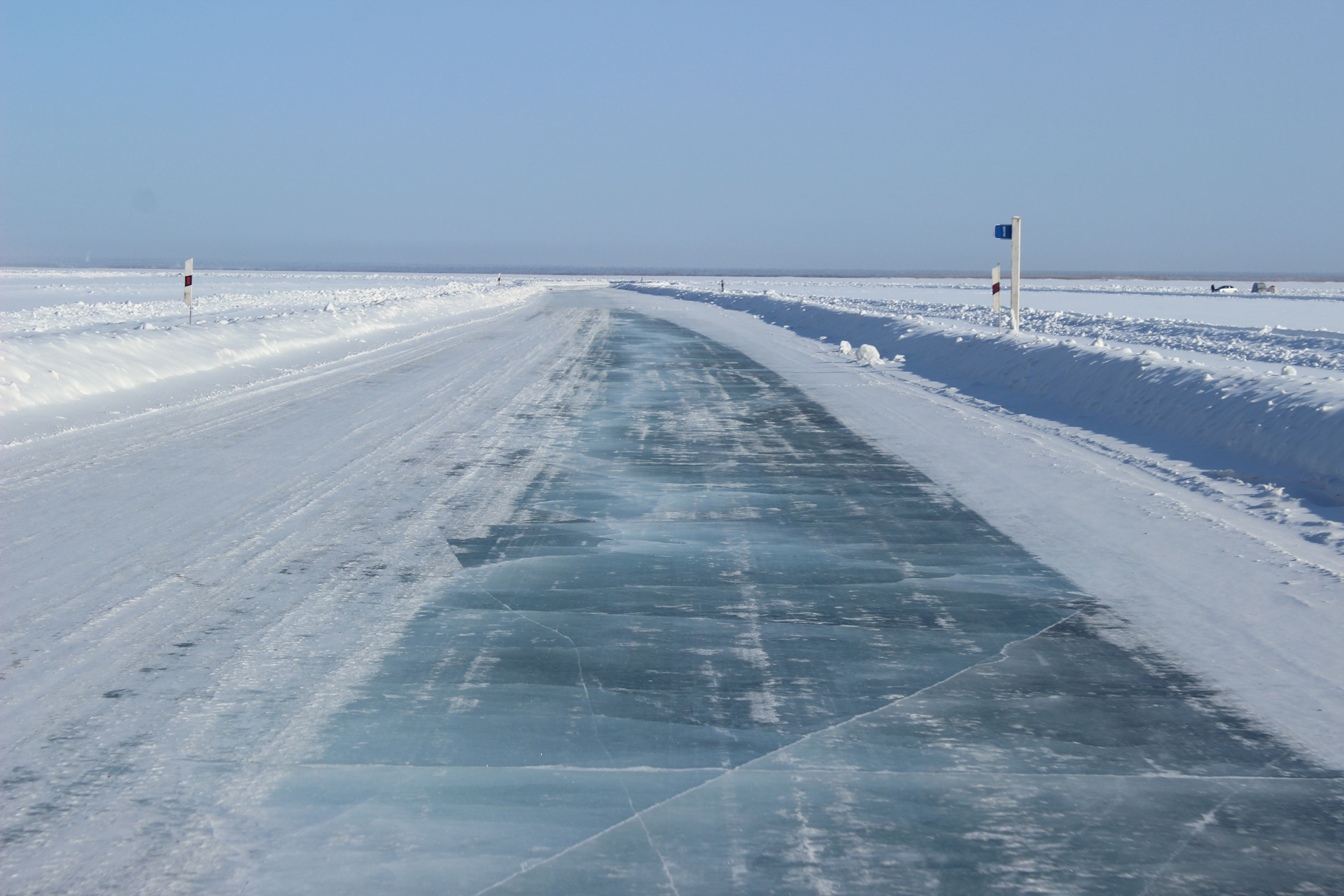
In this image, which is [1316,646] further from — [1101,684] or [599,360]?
[599,360]

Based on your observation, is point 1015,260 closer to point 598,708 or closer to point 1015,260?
point 1015,260

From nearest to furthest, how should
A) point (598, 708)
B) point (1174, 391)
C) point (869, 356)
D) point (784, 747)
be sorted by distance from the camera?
point (784, 747) → point (598, 708) → point (1174, 391) → point (869, 356)

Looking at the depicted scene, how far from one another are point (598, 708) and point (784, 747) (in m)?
0.76

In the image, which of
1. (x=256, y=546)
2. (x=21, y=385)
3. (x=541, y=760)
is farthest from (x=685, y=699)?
(x=21, y=385)

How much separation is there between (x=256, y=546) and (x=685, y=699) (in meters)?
3.41

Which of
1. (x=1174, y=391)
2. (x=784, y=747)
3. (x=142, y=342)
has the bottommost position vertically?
(x=784, y=747)

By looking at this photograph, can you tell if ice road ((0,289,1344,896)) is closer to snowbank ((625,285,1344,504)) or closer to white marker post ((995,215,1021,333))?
snowbank ((625,285,1344,504))

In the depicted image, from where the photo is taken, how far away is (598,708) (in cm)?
425

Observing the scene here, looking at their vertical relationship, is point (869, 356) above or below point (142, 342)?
below

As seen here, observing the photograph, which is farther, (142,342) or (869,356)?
(869,356)

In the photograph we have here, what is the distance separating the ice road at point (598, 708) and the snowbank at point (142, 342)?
6261 mm

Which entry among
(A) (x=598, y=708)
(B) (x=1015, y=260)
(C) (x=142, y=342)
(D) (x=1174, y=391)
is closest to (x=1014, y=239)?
(B) (x=1015, y=260)

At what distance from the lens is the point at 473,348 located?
75.0 ft

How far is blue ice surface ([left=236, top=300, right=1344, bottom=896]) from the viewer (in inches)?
123
